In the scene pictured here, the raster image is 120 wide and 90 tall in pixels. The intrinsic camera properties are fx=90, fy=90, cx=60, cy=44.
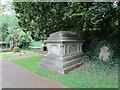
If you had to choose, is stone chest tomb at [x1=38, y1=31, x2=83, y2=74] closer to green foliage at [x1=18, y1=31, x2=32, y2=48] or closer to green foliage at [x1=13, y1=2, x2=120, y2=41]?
green foliage at [x1=13, y1=2, x2=120, y2=41]

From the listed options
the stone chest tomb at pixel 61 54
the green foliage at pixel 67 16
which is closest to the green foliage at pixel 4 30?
the green foliage at pixel 67 16

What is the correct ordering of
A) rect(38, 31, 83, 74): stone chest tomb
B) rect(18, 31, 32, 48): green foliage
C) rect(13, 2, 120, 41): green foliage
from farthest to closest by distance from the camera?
rect(18, 31, 32, 48): green foliage
rect(38, 31, 83, 74): stone chest tomb
rect(13, 2, 120, 41): green foliage

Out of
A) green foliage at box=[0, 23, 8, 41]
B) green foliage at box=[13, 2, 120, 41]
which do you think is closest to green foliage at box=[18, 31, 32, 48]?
green foliage at box=[0, 23, 8, 41]

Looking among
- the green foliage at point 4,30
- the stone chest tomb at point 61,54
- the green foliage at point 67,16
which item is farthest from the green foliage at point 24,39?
the stone chest tomb at point 61,54

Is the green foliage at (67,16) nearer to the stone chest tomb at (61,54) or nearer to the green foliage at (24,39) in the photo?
the stone chest tomb at (61,54)

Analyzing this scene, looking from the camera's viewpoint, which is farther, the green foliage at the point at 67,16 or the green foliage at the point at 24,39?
the green foliage at the point at 24,39

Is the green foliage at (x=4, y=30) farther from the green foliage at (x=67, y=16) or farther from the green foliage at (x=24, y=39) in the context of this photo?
the green foliage at (x=67, y=16)

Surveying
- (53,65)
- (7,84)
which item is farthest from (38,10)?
(7,84)

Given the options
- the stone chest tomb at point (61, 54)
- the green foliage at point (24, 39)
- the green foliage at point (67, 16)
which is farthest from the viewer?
the green foliage at point (24, 39)

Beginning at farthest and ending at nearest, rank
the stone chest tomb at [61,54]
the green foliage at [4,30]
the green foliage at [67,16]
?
the green foliage at [4,30]
the stone chest tomb at [61,54]
the green foliage at [67,16]

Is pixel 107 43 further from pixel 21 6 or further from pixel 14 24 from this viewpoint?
pixel 14 24

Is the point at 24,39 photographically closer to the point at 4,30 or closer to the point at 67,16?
the point at 4,30

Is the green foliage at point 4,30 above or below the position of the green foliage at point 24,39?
above

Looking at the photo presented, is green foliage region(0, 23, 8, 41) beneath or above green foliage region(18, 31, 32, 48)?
above
